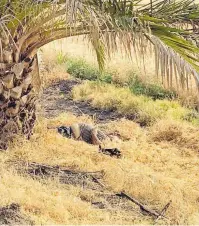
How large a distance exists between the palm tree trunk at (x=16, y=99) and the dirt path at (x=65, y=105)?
2893mm

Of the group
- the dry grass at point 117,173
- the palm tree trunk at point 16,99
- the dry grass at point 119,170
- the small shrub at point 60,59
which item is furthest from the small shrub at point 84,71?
the palm tree trunk at point 16,99

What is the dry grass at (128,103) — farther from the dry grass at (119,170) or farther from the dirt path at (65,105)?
the dirt path at (65,105)

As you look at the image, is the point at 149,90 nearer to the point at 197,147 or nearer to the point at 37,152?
the point at 197,147

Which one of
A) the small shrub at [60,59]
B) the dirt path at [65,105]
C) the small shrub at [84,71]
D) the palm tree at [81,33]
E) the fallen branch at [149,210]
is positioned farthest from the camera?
the small shrub at [60,59]

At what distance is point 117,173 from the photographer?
622 cm

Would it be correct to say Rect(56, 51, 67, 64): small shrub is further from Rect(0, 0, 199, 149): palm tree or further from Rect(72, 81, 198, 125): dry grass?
Rect(0, 0, 199, 149): palm tree

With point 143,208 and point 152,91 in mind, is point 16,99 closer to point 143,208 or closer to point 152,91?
point 143,208

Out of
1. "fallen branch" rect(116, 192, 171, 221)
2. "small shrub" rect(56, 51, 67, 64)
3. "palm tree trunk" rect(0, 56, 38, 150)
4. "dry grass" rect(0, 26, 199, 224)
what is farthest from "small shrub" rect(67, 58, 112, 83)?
"fallen branch" rect(116, 192, 171, 221)

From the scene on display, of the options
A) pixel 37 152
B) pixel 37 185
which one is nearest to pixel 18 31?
pixel 37 152

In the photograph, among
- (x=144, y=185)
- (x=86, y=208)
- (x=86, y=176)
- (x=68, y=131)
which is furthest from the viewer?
(x=68, y=131)

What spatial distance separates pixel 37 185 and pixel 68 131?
2989 mm

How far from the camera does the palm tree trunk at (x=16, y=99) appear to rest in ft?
21.5

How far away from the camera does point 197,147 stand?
330 inches

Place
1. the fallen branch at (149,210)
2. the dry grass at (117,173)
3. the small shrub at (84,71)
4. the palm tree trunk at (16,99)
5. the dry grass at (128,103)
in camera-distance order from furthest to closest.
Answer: the small shrub at (84,71) → the dry grass at (128,103) → the palm tree trunk at (16,99) → the fallen branch at (149,210) → the dry grass at (117,173)
